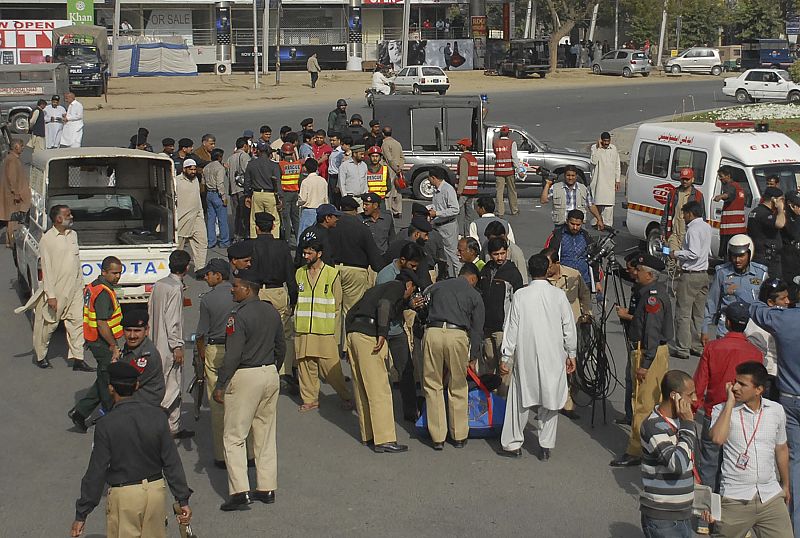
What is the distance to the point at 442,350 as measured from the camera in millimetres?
9125

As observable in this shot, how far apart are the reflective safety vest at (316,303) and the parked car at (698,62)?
5942 centimetres

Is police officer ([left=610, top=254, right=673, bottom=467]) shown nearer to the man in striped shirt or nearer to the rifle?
the man in striped shirt

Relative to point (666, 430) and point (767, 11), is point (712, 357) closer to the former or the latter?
point (666, 430)

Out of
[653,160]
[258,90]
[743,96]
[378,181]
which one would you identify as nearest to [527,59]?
[258,90]

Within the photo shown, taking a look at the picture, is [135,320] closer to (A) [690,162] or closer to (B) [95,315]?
(B) [95,315]

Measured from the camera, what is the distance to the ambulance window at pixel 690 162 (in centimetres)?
1578

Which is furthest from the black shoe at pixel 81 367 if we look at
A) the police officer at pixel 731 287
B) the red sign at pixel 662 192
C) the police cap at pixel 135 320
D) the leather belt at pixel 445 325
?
the red sign at pixel 662 192

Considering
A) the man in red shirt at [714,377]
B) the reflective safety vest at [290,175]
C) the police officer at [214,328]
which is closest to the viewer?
the man in red shirt at [714,377]

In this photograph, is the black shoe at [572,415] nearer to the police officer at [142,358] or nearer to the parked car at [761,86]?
the police officer at [142,358]

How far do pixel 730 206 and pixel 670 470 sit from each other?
891 cm

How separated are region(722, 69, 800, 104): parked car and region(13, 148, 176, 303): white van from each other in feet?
116

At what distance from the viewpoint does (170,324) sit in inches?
370

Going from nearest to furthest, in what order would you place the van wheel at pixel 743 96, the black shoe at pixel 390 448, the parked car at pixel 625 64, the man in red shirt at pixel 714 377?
1. the man in red shirt at pixel 714 377
2. the black shoe at pixel 390 448
3. the van wheel at pixel 743 96
4. the parked car at pixel 625 64

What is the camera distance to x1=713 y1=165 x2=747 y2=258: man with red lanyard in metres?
14.3
